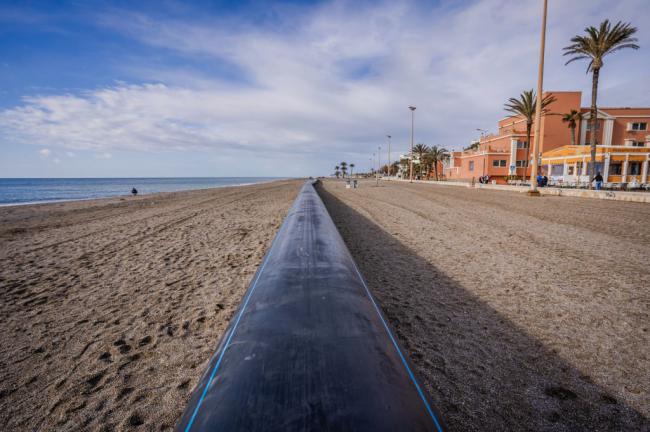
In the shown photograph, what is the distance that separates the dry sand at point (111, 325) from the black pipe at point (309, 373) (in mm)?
1021

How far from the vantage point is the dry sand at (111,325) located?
2188mm

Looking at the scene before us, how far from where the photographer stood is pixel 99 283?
4691mm

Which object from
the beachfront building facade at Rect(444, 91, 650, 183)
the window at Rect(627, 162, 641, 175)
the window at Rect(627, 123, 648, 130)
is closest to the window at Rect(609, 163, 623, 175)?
the beachfront building facade at Rect(444, 91, 650, 183)

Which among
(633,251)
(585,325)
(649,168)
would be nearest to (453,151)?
(649,168)

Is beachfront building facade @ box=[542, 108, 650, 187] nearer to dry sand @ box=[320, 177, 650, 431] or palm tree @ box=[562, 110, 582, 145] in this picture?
palm tree @ box=[562, 110, 582, 145]

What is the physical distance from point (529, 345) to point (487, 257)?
3.27 meters

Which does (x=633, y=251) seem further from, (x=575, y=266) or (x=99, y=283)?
(x=99, y=283)

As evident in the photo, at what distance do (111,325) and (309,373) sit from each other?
3188mm

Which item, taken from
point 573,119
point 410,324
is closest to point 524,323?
point 410,324

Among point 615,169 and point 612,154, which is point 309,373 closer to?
point 612,154

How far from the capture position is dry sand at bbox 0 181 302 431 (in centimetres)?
219

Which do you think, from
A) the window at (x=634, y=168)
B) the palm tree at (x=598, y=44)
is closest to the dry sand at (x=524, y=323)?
the palm tree at (x=598, y=44)

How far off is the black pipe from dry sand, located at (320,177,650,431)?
3.21 ft

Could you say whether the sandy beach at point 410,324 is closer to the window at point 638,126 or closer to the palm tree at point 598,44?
the palm tree at point 598,44
